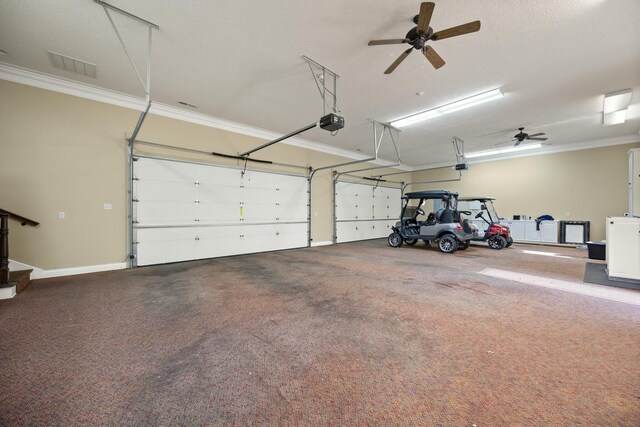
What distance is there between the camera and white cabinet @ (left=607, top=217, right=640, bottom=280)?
3.84 meters

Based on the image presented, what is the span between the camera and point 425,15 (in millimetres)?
2695

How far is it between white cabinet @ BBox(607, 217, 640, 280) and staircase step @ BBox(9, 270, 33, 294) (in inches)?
372

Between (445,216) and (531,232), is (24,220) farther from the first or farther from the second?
(531,232)

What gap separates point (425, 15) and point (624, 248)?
16.2 feet

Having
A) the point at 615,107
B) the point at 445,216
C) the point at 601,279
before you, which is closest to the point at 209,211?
the point at 445,216

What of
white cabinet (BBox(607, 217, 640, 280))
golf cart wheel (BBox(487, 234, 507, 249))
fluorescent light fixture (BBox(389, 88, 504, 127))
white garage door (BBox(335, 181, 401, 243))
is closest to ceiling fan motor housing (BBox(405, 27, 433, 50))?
fluorescent light fixture (BBox(389, 88, 504, 127))

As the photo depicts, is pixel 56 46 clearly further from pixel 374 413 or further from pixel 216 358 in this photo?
pixel 374 413

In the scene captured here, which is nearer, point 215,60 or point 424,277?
point 215,60

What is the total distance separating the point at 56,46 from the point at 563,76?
845cm

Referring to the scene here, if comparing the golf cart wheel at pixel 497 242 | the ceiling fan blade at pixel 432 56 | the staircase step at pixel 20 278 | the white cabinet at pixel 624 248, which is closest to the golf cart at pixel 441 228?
the golf cart wheel at pixel 497 242

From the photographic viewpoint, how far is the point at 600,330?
238cm

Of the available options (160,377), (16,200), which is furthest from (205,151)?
(160,377)

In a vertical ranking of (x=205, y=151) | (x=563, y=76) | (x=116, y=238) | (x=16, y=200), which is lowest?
(x=116, y=238)

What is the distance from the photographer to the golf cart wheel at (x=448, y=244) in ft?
23.2
